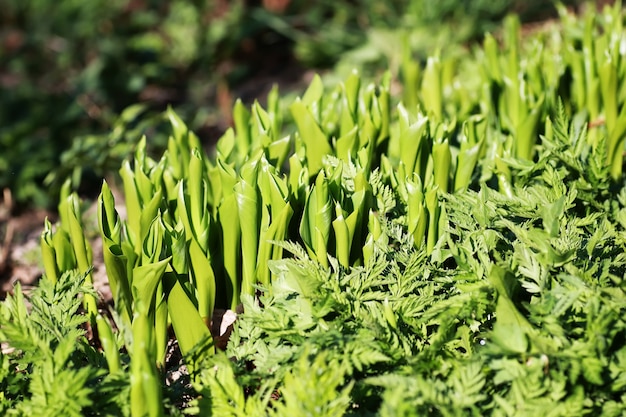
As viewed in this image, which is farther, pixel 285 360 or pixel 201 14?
pixel 201 14

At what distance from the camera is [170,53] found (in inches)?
194

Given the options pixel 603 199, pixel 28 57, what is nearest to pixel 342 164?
pixel 603 199

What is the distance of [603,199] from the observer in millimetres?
2283

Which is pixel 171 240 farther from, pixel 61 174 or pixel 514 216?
pixel 61 174

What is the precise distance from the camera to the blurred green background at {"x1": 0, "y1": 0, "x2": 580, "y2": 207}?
401 cm

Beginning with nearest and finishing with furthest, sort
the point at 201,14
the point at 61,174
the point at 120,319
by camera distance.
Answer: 1. the point at 120,319
2. the point at 61,174
3. the point at 201,14

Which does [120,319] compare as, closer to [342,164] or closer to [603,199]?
[342,164]

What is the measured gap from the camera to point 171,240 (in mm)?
1933

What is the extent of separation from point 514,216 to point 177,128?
1.19m

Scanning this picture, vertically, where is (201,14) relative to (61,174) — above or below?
above

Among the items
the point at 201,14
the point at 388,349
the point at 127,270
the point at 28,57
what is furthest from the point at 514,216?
the point at 28,57

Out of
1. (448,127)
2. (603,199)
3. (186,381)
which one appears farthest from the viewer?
(448,127)

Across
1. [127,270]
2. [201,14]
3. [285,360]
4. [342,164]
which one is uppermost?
[201,14]

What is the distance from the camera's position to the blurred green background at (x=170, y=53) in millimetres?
4012
